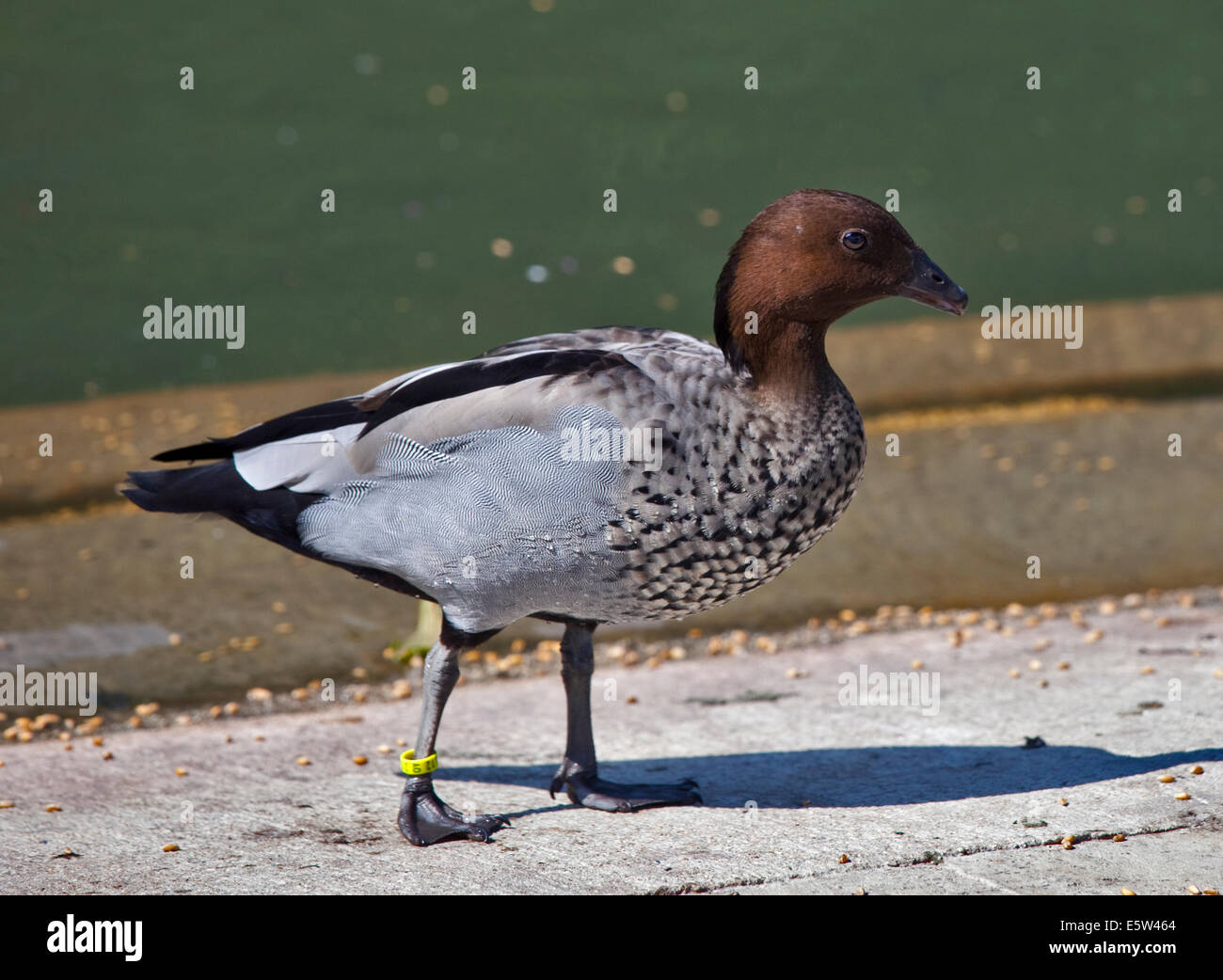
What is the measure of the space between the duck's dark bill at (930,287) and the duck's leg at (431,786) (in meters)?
1.41

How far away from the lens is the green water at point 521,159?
9508 mm

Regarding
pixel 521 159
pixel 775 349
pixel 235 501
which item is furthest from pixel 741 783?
pixel 521 159

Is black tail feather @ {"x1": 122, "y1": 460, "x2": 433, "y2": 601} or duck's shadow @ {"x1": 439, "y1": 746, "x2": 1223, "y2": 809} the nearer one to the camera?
black tail feather @ {"x1": 122, "y1": 460, "x2": 433, "y2": 601}

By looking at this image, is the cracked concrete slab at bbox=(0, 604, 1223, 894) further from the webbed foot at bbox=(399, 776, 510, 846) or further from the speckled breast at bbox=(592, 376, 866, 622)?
the speckled breast at bbox=(592, 376, 866, 622)

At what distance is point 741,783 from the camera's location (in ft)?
13.9

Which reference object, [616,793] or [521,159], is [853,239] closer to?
[616,793]

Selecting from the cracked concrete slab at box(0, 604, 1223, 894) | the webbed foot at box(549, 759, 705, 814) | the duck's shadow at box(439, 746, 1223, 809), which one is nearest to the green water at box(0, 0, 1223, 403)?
the cracked concrete slab at box(0, 604, 1223, 894)

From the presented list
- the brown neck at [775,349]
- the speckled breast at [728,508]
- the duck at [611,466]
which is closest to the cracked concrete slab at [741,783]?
the duck at [611,466]

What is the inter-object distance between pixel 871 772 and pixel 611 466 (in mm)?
1323

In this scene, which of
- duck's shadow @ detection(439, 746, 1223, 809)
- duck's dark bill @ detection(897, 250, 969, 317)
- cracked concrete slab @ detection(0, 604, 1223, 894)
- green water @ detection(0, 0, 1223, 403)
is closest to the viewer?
cracked concrete slab @ detection(0, 604, 1223, 894)

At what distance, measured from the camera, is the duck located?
11.9ft

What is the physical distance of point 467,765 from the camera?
445 centimetres

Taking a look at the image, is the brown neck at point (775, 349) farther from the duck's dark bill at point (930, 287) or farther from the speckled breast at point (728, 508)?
the duck's dark bill at point (930, 287)

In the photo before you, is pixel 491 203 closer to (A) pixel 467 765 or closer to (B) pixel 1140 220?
(B) pixel 1140 220
